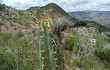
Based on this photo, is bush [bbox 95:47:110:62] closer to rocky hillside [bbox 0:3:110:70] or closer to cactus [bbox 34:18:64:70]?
rocky hillside [bbox 0:3:110:70]

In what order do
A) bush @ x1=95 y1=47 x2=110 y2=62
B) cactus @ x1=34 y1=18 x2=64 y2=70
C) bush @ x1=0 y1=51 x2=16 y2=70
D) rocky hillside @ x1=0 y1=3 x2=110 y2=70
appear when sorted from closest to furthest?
cactus @ x1=34 y1=18 x2=64 y2=70 < rocky hillside @ x1=0 y1=3 x2=110 y2=70 < bush @ x1=0 y1=51 x2=16 y2=70 < bush @ x1=95 y1=47 x2=110 y2=62

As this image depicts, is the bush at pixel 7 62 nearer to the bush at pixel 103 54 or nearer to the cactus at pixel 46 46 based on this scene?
the cactus at pixel 46 46

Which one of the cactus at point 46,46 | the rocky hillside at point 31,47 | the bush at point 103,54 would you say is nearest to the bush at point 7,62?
the rocky hillside at point 31,47

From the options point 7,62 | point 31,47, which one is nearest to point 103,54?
point 7,62

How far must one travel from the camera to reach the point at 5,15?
75.8 metres

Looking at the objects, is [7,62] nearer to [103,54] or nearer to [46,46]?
[46,46]

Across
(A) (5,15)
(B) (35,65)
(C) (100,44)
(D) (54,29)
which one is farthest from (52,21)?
(C) (100,44)

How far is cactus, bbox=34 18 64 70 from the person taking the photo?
689 centimetres

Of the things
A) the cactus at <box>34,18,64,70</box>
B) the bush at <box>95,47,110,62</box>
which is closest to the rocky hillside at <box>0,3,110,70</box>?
the bush at <box>95,47,110,62</box>

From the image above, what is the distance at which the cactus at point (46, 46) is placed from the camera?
689cm

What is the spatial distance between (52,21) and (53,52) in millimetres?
757

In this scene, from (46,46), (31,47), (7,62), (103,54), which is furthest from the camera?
(103,54)

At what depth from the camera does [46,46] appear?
22.8 feet

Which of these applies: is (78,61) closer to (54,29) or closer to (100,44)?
(54,29)
